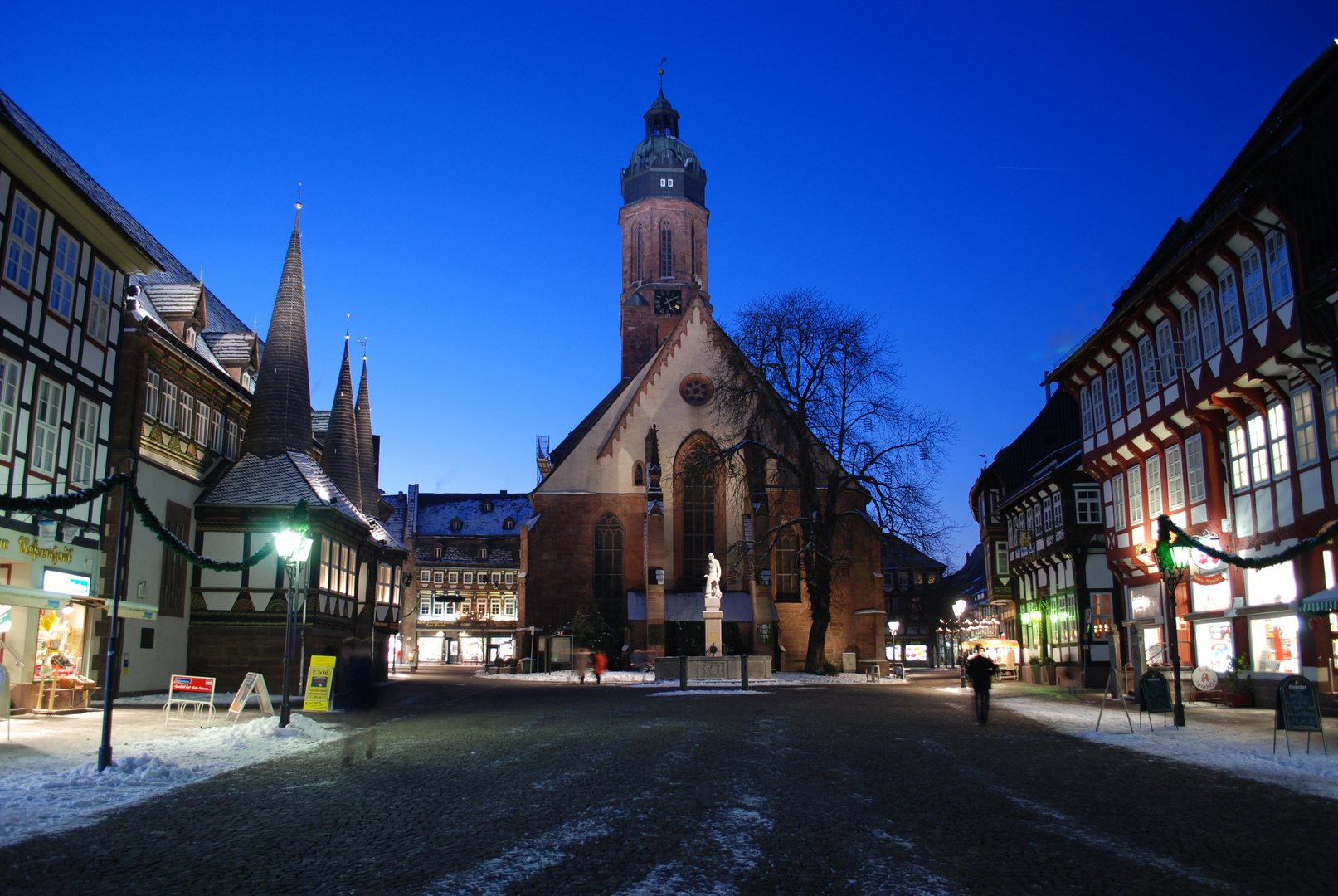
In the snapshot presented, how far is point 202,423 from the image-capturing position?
31.2m

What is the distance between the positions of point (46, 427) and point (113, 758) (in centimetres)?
1153

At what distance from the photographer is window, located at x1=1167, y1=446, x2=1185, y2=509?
86.9 ft

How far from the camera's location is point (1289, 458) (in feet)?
69.5

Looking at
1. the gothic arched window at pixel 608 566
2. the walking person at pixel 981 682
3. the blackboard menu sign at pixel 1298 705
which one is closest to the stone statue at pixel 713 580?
the gothic arched window at pixel 608 566

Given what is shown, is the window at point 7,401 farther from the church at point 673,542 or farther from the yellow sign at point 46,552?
the church at point 673,542

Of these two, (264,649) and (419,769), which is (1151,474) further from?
(264,649)

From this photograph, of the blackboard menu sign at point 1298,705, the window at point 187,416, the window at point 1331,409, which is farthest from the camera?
the window at point 187,416

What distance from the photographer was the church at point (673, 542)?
48.2 m

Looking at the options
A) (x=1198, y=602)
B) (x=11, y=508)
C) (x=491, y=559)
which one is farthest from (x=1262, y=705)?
(x=491, y=559)

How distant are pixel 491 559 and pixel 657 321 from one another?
82.5 ft

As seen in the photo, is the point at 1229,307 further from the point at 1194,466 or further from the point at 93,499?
the point at 93,499

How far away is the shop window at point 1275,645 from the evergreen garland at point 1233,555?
11.5ft

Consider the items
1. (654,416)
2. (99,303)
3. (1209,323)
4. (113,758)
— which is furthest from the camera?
→ (654,416)

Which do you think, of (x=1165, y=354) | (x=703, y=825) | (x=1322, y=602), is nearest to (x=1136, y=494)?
(x=1165, y=354)
